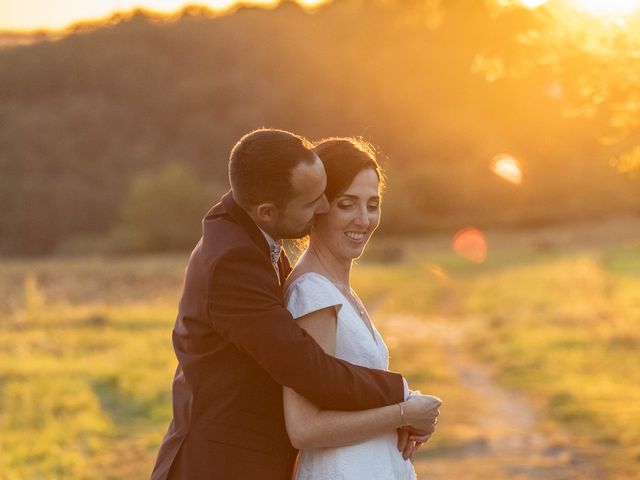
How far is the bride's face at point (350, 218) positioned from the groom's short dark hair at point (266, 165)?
0.31 metres

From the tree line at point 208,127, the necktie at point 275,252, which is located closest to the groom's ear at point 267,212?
the necktie at point 275,252

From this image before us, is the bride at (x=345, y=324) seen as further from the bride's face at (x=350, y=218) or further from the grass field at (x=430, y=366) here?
the grass field at (x=430, y=366)

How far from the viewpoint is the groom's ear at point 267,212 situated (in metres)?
2.98

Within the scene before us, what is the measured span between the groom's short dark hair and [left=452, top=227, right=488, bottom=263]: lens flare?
167 feet

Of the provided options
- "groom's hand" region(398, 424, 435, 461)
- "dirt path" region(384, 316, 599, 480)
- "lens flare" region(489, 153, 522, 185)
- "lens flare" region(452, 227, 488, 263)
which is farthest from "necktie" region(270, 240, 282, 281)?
"lens flare" region(489, 153, 522, 185)

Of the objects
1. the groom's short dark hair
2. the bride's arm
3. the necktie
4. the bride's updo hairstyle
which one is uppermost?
the bride's updo hairstyle

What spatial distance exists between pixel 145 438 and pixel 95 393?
344cm

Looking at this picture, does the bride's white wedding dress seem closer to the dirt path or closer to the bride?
the bride

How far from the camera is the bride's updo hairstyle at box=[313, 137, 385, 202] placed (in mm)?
3225

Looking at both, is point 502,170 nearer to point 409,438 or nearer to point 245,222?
point 409,438

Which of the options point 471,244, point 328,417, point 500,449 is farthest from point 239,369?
point 471,244

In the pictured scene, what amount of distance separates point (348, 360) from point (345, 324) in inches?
4.4

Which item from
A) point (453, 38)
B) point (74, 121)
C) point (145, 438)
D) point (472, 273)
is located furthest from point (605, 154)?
point (74, 121)

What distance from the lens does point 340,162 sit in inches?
127
